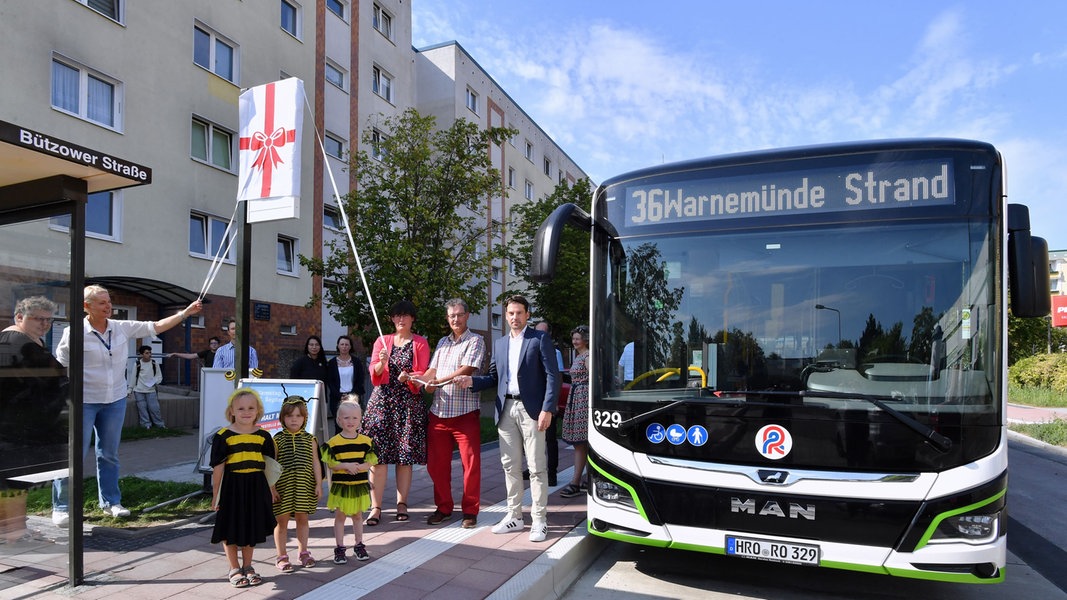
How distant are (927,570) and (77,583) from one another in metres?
4.76

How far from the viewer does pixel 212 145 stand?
17641 mm

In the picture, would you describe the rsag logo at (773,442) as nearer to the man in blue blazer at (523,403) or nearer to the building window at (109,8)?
the man in blue blazer at (523,403)

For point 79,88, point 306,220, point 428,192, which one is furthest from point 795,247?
point 306,220

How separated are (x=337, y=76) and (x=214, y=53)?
5316 millimetres

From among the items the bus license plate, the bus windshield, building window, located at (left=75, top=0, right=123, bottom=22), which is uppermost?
building window, located at (left=75, top=0, right=123, bottom=22)

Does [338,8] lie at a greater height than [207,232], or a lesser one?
greater

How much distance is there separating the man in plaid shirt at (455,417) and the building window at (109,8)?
1358 centimetres

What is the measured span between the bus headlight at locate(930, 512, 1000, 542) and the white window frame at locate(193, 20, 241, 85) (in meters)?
18.1

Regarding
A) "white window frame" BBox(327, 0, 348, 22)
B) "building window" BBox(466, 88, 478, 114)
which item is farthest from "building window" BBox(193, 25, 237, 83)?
"building window" BBox(466, 88, 478, 114)

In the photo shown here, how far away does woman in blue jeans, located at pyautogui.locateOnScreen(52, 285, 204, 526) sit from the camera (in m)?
5.46

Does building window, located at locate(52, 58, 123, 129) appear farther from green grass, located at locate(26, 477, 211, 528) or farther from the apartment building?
green grass, located at locate(26, 477, 211, 528)

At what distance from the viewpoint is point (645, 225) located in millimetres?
4855

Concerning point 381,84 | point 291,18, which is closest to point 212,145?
point 291,18

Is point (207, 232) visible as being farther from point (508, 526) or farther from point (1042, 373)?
point (1042, 373)
